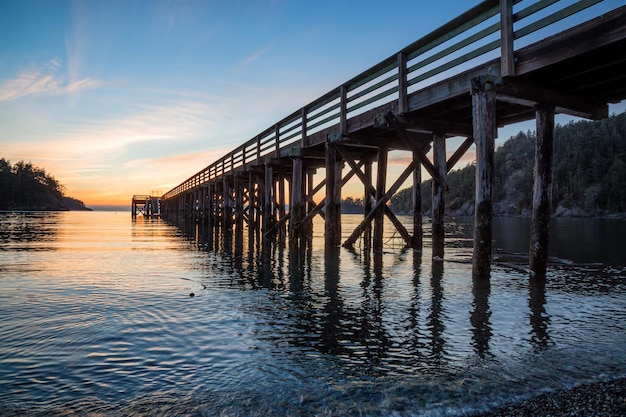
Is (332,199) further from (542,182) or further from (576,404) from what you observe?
(576,404)

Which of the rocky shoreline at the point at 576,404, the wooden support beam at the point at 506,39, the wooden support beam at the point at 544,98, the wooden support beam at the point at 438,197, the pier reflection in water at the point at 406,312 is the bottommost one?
the rocky shoreline at the point at 576,404

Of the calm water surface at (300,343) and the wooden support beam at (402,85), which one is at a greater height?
the wooden support beam at (402,85)

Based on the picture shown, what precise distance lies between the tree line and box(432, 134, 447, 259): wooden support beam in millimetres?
77903

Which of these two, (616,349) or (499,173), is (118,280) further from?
(499,173)

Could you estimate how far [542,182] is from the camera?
8.40 meters

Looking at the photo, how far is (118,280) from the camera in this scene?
27.6ft

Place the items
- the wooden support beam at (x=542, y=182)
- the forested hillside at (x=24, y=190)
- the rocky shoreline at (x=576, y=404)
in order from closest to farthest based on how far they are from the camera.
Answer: the rocky shoreline at (x=576, y=404) → the wooden support beam at (x=542, y=182) → the forested hillside at (x=24, y=190)

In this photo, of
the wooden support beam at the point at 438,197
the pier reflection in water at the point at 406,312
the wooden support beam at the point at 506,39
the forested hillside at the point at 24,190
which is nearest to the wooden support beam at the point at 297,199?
the pier reflection in water at the point at 406,312

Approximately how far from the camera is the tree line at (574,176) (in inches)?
3509

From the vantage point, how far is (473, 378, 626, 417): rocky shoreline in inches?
113

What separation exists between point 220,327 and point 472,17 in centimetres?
720

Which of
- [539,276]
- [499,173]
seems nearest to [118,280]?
[539,276]

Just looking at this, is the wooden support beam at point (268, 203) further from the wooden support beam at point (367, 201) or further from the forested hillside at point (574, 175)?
the forested hillside at point (574, 175)

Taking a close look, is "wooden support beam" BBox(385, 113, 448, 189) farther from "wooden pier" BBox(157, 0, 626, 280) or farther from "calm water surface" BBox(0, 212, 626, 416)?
"calm water surface" BBox(0, 212, 626, 416)
